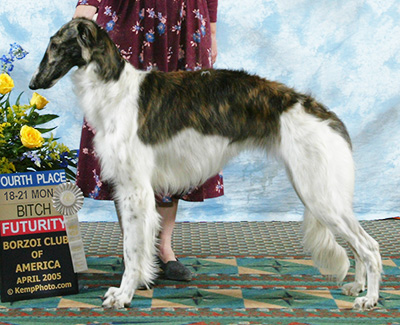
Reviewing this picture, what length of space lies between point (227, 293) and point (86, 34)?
1291 millimetres

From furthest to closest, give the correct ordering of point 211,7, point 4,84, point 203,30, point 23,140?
point 211,7, point 203,30, point 4,84, point 23,140

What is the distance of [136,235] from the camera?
9.32ft

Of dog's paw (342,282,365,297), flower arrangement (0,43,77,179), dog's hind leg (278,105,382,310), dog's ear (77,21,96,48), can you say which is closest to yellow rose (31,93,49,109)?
flower arrangement (0,43,77,179)

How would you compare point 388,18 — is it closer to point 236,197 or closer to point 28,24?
point 236,197

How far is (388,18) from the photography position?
193 inches

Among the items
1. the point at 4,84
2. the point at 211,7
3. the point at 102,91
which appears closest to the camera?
the point at 102,91

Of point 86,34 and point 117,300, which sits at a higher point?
point 86,34

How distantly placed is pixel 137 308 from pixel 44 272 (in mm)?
Answer: 476

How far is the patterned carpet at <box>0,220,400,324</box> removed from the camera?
2.66 m

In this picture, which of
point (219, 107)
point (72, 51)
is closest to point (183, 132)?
point (219, 107)

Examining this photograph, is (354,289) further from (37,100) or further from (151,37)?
(37,100)

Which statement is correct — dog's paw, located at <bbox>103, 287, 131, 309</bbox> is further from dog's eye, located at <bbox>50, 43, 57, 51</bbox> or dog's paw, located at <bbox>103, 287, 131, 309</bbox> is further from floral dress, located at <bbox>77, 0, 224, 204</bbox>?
dog's eye, located at <bbox>50, 43, 57, 51</bbox>

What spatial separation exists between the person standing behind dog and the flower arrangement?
194mm

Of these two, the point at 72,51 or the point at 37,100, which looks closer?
the point at 72,51
